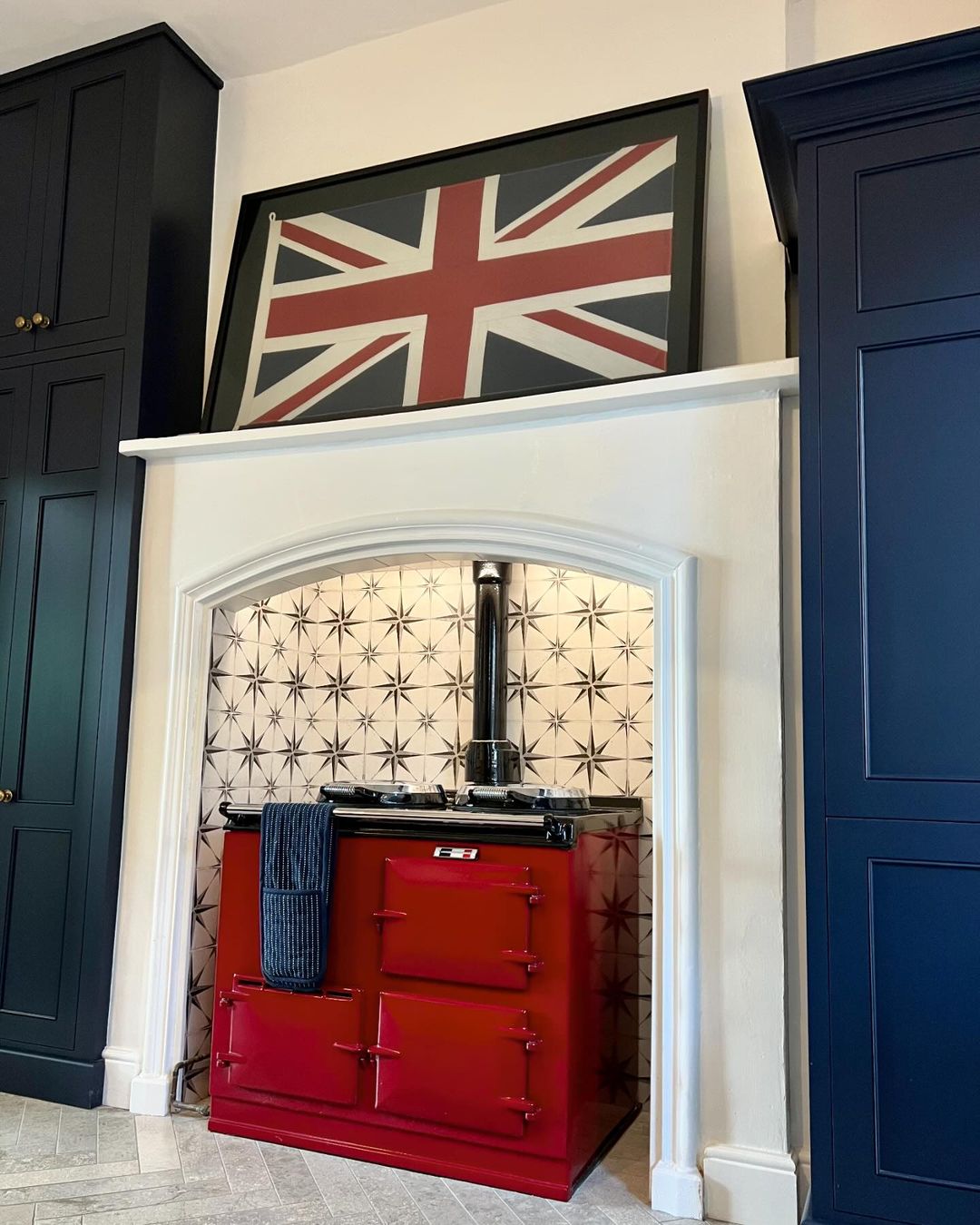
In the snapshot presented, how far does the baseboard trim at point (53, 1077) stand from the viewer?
310 centimetres

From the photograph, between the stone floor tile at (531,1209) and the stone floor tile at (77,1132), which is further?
the stone floor tile at (77,1132)

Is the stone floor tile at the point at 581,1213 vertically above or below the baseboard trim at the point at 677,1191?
below

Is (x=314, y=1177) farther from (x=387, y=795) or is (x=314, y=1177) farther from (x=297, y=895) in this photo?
(x=387, y=795)

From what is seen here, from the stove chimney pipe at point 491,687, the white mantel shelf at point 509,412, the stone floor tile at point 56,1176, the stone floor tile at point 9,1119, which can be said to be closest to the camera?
the stone floor tile at point 56,1176

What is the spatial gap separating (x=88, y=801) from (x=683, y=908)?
1.85 m

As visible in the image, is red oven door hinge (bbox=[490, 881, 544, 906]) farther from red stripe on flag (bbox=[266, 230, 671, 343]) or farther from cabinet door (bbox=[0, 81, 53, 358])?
cabinet door (bbox=[0, 81, 53, 358])

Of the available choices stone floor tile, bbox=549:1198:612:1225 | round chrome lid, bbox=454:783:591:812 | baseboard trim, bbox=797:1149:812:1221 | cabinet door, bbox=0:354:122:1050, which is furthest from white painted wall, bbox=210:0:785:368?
stone floor tile, bbox=549:1198:612:1225

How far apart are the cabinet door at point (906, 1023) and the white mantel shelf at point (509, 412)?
3.69ft

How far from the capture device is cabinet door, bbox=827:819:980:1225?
83.5 inches

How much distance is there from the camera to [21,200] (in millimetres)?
3762

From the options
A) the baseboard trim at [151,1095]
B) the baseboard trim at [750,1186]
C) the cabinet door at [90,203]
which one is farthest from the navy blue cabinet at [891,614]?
the cabinet door at [90,203]

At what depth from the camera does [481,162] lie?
11.3 ft

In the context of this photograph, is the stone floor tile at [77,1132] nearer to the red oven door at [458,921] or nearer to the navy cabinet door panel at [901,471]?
the red oven door at [458,921]

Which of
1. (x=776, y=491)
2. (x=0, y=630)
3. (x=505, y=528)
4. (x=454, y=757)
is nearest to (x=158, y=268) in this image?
(x=0, y=630)
